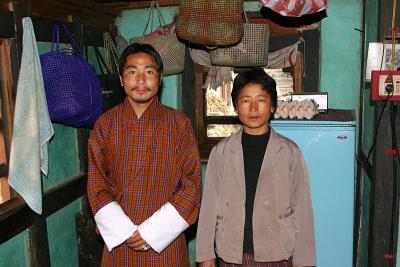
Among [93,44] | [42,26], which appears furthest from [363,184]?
[42,26]

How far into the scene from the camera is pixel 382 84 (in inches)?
109

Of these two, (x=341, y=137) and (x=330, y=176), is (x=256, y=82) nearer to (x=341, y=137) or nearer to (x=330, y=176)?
(x=341, y=137)

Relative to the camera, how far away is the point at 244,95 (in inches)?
99.5

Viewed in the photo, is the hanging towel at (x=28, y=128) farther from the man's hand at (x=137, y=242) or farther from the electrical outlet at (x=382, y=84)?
the electrical outlet at (x=382, y=84)

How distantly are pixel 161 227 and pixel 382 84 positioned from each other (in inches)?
70.1

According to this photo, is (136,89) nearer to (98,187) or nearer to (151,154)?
(151,154)

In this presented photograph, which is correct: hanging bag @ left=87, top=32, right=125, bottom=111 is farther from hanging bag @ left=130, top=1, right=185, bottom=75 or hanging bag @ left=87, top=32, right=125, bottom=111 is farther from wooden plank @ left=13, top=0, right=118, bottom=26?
hanging bag @ left=130, top=1, right=185, bottom=75

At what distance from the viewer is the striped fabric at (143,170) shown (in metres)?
2.67

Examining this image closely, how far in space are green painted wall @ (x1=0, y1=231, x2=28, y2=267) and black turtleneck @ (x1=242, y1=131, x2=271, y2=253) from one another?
5.62ft

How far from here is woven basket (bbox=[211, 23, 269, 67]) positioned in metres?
3.86

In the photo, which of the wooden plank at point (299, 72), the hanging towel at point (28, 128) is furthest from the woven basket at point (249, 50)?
the hanging towel at point (28, 128)

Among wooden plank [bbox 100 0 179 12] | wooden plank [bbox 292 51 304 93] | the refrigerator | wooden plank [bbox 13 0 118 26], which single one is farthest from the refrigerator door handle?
wooden plank [bbox 13 0 118 26]

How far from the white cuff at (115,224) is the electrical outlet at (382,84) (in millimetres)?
1881

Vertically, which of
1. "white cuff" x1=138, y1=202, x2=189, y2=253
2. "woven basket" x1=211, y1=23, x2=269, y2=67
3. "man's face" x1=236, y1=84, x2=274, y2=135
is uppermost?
"woven basket" x1=211, y1=23, x2=269, y2=67
